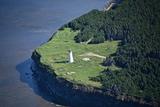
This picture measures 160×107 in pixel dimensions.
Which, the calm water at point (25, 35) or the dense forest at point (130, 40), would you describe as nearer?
the dense forest at point (130, 40)

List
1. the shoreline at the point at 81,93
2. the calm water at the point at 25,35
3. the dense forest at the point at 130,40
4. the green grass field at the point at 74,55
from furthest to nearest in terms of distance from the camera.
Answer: the calm water at the point at 25,35 < the green grass field at the point at 74,55 < the dense forest at the point at 130,40 < the shoreline at the point at 81,93

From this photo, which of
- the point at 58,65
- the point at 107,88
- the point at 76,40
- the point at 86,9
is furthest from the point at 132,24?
the point at 86,9

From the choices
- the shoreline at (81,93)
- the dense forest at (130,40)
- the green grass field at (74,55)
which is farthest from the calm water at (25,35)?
the dense forest at (130,40)

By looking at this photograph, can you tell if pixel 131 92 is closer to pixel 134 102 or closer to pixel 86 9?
pixel 134 102

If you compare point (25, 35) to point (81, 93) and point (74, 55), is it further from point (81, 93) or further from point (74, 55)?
point (81, 93)

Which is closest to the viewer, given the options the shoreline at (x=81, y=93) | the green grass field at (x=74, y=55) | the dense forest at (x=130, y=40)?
the shoreline at (x=81, y=93)

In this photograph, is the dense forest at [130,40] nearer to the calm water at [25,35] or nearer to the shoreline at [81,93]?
the shoreline at [81,93]

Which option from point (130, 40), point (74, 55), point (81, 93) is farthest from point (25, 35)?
point (81, 93)
